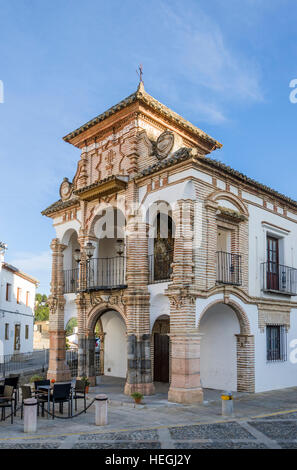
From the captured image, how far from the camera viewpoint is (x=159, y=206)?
15047 mm

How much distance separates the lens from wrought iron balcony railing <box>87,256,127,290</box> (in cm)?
1599

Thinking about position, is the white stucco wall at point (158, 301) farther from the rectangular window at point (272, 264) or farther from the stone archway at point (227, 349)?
the rectangular window at point (272, 264)

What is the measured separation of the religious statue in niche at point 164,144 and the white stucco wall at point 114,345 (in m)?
7.70

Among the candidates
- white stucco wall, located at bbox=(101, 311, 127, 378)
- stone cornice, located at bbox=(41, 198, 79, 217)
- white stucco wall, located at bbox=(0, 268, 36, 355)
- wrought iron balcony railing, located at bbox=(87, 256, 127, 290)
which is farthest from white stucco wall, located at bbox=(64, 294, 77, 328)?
white stucco wall, located at bbox=(0, 268, 36, 355)

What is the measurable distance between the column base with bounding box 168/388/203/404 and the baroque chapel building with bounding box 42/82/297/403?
0.03m

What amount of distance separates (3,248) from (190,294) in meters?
19.2

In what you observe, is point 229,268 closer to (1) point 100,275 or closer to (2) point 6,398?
(1) point 100,275

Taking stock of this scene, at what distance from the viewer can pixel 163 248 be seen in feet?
52.6

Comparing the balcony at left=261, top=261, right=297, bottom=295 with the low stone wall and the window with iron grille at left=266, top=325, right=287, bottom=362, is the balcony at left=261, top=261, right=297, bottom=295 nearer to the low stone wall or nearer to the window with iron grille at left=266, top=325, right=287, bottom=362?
the window with iron grille at left=266, top=325, right=287, bottom=362

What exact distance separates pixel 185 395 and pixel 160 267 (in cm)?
443

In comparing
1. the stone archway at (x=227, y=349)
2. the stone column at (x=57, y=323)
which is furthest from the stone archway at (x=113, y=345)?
the stone archway at (x=227, y=349)

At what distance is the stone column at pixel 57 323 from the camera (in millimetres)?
17328
